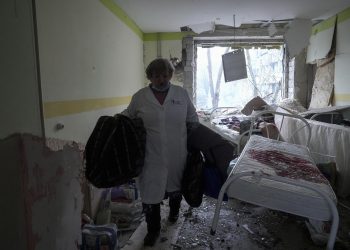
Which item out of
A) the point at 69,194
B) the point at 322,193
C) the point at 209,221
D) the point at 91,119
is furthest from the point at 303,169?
the point at 91,119

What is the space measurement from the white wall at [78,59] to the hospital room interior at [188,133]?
0.01m

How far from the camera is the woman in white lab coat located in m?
2.04

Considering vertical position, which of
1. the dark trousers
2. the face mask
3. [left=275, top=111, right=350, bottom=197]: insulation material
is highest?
the face mask

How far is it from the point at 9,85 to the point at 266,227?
2200 mm

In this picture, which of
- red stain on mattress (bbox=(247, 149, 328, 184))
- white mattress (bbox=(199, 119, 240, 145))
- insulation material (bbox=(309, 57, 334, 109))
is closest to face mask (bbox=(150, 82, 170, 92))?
red stain on mattress (bbox=(247, 149, 328, 184))

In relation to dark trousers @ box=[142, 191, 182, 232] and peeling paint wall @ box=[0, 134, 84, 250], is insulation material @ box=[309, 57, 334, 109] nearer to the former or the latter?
dark trousers @ box=[142, 191, 182, 232]

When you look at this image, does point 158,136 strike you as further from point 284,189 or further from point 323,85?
point 323,85

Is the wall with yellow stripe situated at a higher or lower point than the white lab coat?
higher

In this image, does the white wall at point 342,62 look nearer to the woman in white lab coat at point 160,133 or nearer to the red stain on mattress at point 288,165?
the red stain on mattress at point 288,165

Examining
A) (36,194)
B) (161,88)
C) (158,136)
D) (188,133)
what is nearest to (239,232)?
(188,133)

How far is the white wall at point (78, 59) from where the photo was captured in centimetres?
186

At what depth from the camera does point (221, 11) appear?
3.94 metres

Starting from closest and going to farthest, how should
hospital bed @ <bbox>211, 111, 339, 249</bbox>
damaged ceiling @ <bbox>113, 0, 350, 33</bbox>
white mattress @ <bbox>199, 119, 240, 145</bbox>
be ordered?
hospital bed @ <bbox>211, 111, 339, 249</bbox> → white mattress @ <bbox>199, 119, 240, 145</bbox> → damaged ceiling @ <bbox>113, 0, 350, 33</bbox>

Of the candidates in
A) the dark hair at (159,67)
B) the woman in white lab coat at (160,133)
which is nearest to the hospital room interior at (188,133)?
the woman in white lab coat at (160,133)
